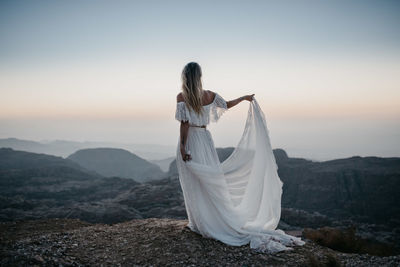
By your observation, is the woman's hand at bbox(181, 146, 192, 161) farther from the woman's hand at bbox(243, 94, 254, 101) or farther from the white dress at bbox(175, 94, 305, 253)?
the woman's hand at bbox(243, 94, 254, 101)

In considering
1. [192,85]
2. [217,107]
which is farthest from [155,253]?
[192,85]

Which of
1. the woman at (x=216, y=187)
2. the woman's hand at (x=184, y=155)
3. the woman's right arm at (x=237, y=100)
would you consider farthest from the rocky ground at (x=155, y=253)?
the woman's right arm at (x=237, y=100)

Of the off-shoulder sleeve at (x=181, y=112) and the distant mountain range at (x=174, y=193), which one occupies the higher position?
the off-shoulder sleeve at (x=181, y=112)

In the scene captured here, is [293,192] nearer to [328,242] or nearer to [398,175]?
[398,175]

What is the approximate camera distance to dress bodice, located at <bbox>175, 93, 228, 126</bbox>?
5.55 metres

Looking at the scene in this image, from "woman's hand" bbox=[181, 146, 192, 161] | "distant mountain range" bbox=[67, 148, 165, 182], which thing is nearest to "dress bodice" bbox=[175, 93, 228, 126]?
"woman's hand" bbox=[181, 146, 192, 161]

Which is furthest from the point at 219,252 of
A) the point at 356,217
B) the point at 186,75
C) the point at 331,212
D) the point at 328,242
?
the point at 331,212

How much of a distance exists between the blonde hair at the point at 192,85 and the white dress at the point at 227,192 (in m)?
0.16

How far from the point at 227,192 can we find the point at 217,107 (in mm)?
1825

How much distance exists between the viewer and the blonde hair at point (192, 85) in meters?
5.35

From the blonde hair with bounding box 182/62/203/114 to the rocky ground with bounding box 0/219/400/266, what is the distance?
2747 millimetres

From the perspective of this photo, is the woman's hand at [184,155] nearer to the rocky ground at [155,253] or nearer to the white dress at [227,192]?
the white dress at [227,192]

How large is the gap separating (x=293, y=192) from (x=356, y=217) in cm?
1007

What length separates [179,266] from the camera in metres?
4.81
